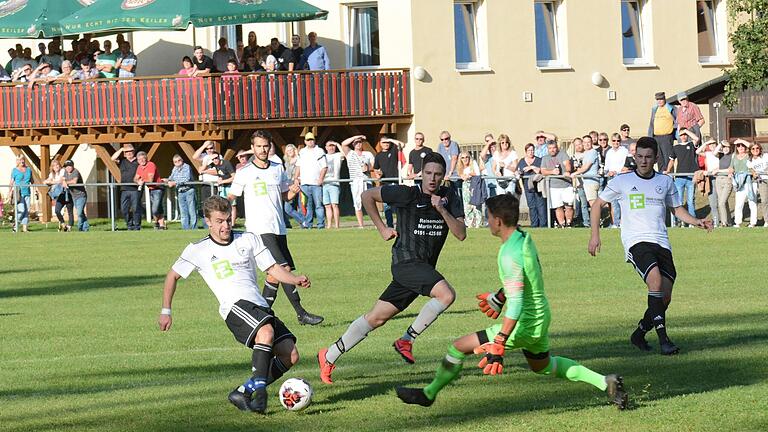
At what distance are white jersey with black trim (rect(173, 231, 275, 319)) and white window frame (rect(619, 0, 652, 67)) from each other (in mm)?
33893

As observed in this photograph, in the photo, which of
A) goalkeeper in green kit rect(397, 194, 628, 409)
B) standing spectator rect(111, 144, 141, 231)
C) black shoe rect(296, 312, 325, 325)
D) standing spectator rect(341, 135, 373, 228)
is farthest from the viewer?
standing spectator rect(111, 144, 141, 231)

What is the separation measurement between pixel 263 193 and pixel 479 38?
89.6 feet

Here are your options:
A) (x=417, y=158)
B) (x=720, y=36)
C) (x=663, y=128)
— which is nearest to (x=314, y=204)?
(x=417, y=158)

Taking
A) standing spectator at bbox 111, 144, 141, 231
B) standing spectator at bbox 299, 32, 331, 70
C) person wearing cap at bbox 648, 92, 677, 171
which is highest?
standing spectator at bbox 299, 32, 331, 70

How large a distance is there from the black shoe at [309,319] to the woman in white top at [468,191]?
14023 mm

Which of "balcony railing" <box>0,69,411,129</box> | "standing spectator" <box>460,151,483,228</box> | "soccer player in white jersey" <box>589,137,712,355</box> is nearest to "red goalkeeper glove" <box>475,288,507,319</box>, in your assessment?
"soccer player in white jersey" <box>589,137,712,355</box>

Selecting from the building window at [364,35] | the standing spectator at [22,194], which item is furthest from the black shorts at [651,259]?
the building window at [364,35]

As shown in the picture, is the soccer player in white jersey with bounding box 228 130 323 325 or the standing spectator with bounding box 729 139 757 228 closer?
the soccer player in white jersey with bounding box 228 130 323 325

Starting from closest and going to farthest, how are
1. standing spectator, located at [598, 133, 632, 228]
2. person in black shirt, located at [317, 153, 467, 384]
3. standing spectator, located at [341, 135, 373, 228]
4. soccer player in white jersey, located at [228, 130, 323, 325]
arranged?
person in black shirt, located at [317, 153, 467, 384]
soccer player in white jersey, located at [228, 130, 323, 325]
standing spectator, located at [598, 133, 632, 228]
standing spectator, located at [341, 135, 373, 228]

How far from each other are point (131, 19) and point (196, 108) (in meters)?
2.87

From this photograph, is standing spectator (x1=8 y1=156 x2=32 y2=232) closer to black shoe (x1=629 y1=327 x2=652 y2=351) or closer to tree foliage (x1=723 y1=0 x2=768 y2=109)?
tree foliage (x1=723 y1=0 x2=768 y2=109)

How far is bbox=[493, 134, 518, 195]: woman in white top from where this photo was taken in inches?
1191

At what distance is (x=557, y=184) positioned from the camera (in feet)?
97.2

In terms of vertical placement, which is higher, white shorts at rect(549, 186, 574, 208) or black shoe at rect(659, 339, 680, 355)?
white shorts at rect(549, 186, 574, 208)
